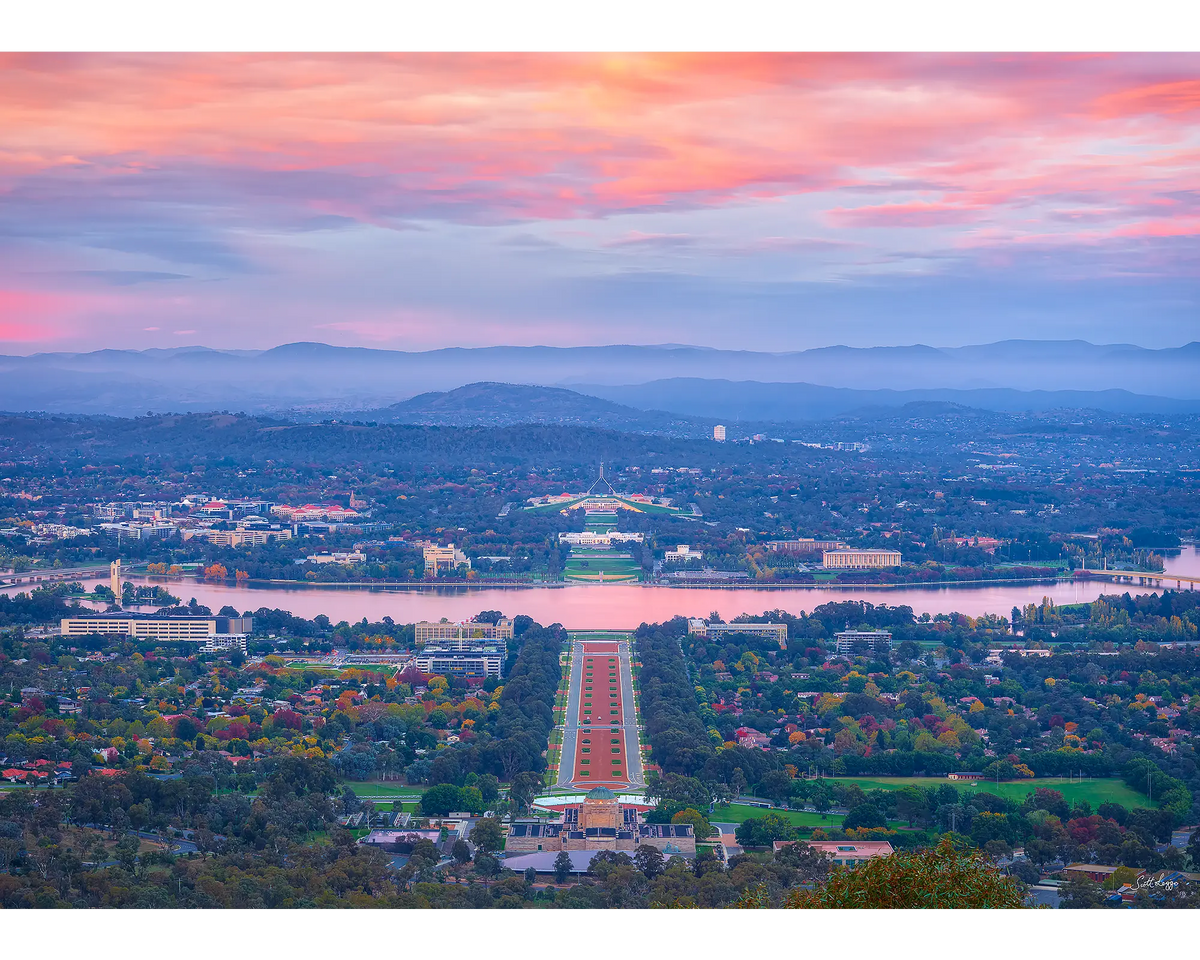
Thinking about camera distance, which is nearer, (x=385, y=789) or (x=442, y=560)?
(x=385, y=789)

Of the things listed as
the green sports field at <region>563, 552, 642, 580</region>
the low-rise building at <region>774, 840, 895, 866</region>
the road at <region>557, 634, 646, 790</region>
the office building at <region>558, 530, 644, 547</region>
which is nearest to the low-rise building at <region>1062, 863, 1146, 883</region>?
the low-rise building at <region>774, 840, 895, 866</region>

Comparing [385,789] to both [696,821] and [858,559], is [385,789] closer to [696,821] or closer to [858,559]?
[696,821]

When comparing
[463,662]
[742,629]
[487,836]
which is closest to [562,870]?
[487,836]

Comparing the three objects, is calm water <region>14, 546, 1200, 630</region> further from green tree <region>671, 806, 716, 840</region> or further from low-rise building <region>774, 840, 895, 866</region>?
low-rise building <region>774, 840, 895, 866</region>

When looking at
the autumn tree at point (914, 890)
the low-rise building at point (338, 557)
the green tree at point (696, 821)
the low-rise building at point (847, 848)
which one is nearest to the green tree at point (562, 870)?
the green tree at point (696, 821)

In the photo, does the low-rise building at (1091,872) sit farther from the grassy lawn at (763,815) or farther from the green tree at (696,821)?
the green tree at (696,821)
